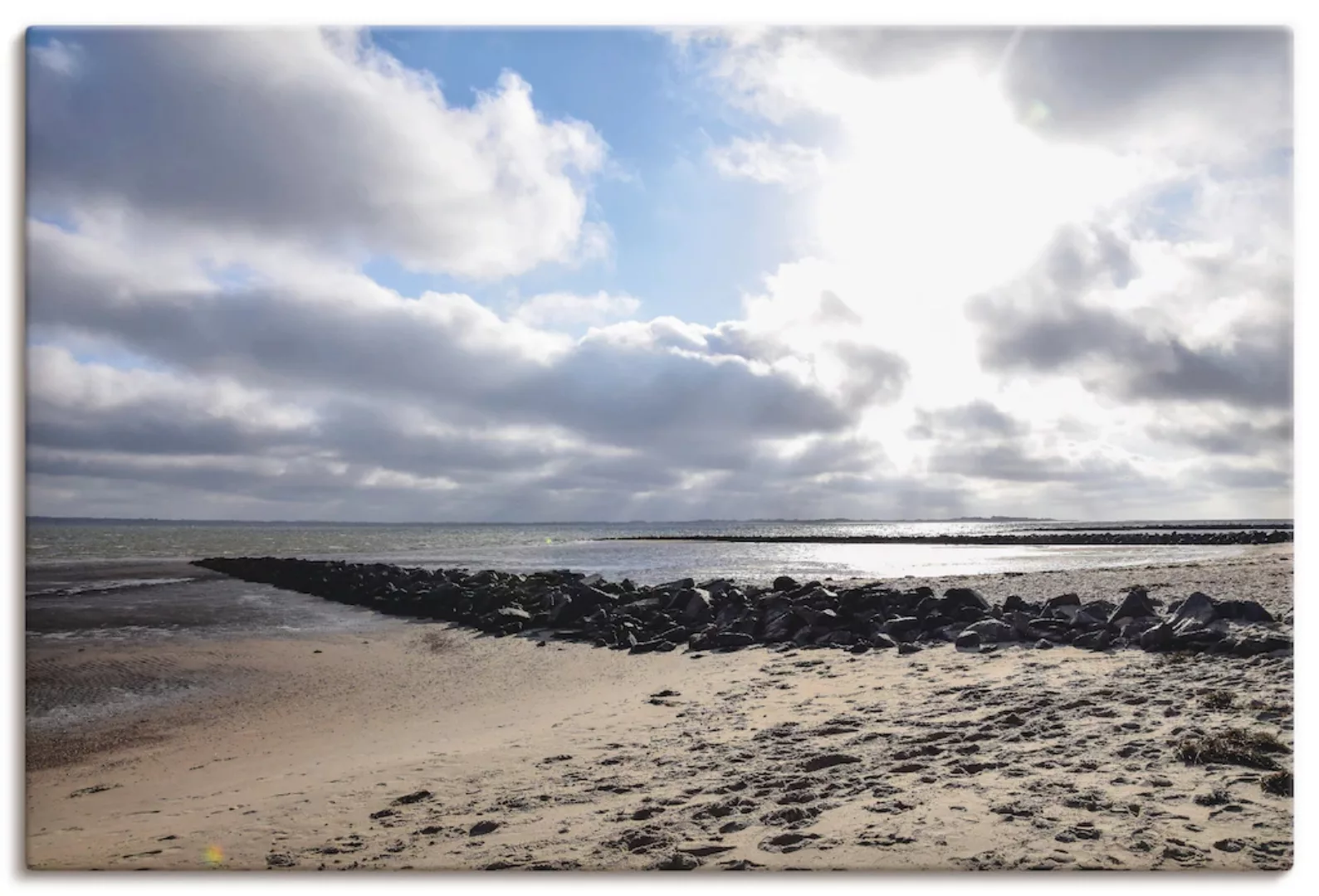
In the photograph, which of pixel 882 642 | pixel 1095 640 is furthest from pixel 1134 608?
pixel 882 642

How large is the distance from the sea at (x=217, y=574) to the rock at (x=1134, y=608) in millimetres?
942

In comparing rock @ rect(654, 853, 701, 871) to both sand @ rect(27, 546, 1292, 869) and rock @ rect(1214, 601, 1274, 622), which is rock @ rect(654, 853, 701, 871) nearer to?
sand @ rect(27, 546, 1292, 869)

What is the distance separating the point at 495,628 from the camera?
12.9m

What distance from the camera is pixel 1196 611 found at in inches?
324

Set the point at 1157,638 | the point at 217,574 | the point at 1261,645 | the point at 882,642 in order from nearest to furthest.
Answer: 1. the point at 1261,645
2. the point at 1157,638
3. the point at 882,642
4. the point at 217,574

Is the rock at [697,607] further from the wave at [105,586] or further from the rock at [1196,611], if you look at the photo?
the wave at [105,586]

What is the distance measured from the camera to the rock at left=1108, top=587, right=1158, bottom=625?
344 inches

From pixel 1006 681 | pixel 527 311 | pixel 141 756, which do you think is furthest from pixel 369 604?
pixel 1006 681

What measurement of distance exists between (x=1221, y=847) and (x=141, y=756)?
26.2 ft

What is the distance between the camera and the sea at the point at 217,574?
6.00 meters

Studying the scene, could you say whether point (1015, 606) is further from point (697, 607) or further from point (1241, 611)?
point (697, 607)

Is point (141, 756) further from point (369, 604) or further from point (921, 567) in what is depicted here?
point (921, 567)

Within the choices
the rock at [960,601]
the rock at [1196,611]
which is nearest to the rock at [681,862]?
the rock at [1196,611]

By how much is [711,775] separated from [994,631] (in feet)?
16.9
